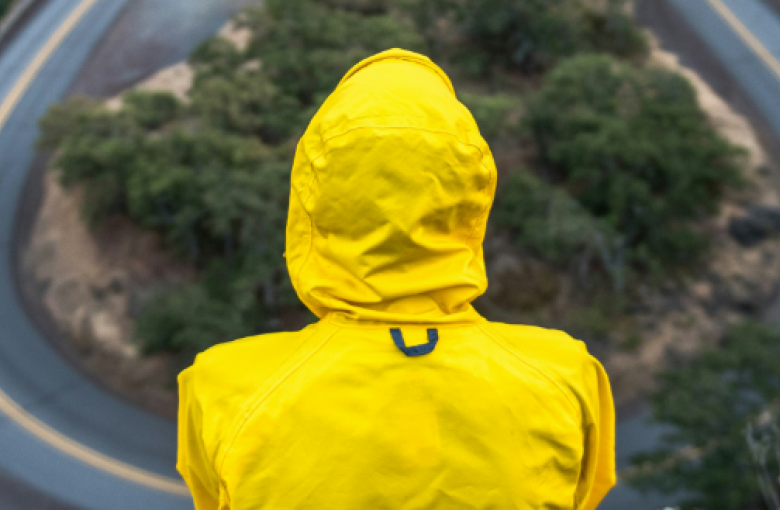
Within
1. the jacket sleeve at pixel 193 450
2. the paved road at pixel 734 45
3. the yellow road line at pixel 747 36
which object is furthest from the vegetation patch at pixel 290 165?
the jacket sleeve at pixel 193 450

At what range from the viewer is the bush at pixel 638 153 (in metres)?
9.13

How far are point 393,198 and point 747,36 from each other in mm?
15768

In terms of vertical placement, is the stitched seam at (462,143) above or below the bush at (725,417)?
above

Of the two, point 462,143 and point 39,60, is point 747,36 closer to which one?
point 462,143

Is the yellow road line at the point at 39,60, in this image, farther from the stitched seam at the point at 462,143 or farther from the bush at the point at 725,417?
the stitched seam at the point at 462,143

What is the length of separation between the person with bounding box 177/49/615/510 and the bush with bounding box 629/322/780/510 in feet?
15.2

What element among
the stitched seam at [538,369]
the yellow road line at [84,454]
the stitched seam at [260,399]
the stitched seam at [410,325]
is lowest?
the yellow road line at [84,454]

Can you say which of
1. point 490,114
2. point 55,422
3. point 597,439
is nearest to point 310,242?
point 597,439

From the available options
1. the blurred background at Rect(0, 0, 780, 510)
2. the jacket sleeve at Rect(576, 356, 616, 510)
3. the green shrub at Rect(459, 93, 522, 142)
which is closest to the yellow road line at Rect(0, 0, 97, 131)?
the blurred background at Rect(0, 0, 780, 510)

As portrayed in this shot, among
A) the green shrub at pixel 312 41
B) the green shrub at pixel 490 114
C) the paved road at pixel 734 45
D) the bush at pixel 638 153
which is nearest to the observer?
the green shrub at pixel 490 114

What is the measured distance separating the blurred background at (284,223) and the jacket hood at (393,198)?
17.0 ft

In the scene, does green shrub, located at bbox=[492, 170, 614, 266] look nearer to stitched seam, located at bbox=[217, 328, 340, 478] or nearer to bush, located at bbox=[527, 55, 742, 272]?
bush, located at bbox=[527, 55, 742, 272]

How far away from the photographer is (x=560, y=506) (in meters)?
1.23

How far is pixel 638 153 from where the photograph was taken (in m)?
8.98
